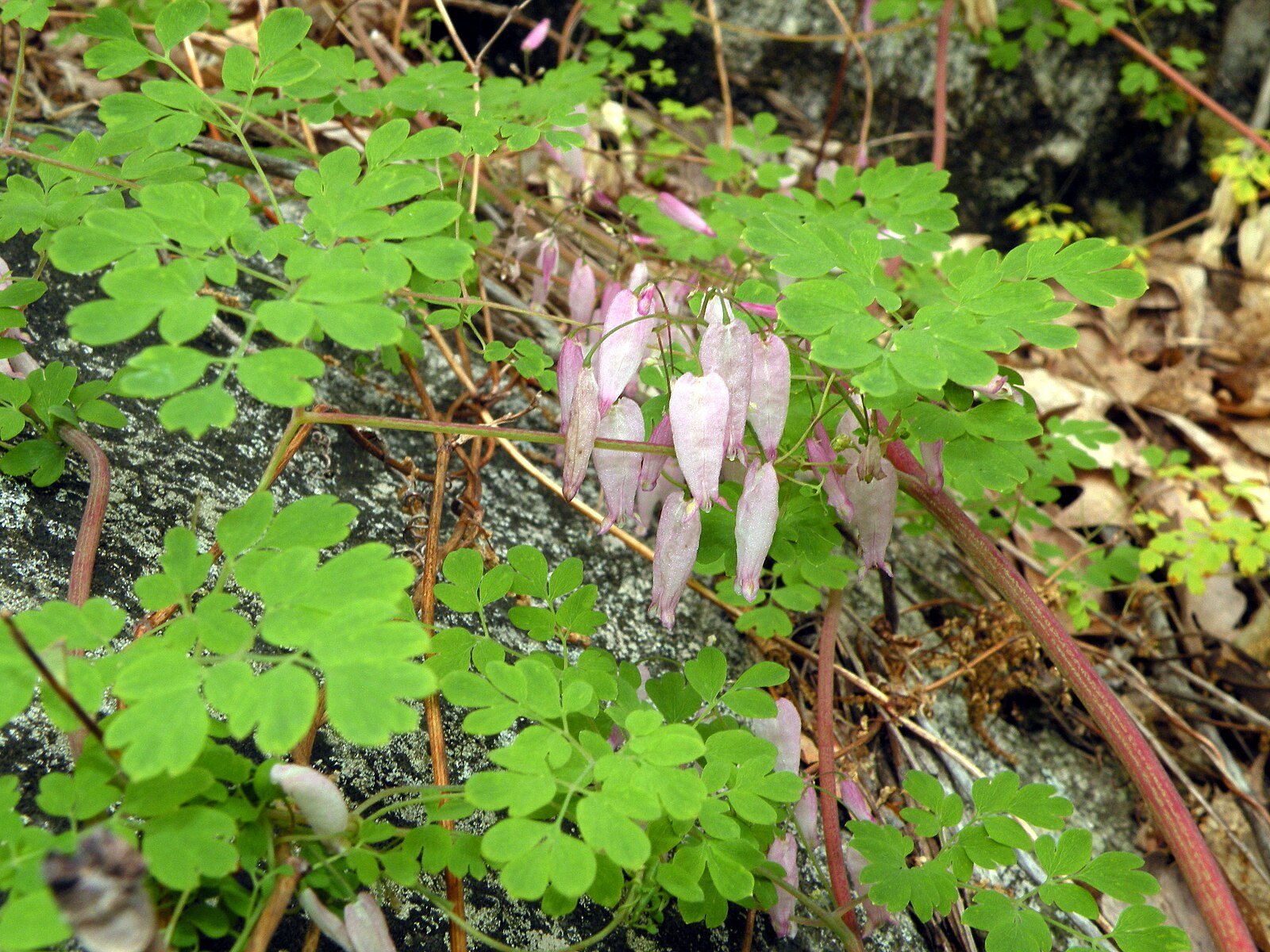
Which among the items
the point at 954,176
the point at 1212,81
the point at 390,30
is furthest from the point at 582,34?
the point at 1212,81

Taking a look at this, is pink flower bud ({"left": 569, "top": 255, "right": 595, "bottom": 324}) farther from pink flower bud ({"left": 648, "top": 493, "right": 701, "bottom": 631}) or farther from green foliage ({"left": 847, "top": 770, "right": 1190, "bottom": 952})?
green foliage ({"left": 847, "top": 770, "right": 1190, "bottom": 952})

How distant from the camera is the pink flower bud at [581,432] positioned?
4.68 ft

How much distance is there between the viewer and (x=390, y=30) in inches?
140

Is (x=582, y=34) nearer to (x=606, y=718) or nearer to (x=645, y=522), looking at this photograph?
(x=645, y=522)

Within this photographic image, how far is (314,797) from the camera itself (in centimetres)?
104

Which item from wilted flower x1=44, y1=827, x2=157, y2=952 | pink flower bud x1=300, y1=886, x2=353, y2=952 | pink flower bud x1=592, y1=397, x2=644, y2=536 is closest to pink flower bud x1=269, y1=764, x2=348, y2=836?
pink flower bud x1=300, y1=886, x2=353, y2=952

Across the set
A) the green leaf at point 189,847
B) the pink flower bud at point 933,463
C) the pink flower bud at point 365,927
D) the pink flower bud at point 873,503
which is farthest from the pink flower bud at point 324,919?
the pink flower bud at point 933,463

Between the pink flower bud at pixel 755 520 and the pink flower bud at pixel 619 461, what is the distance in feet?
0.65

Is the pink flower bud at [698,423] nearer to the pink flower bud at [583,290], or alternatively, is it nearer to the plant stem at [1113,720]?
the plant stem at [1113,720]

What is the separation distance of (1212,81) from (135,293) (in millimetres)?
5167

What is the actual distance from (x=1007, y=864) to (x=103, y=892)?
1197 millimetres

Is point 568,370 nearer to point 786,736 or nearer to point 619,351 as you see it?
point 619,351

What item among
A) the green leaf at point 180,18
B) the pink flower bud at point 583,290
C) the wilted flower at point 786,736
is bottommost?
the wilted flower at point 786,736

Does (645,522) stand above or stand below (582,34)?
below
